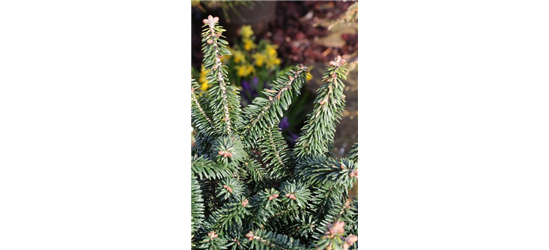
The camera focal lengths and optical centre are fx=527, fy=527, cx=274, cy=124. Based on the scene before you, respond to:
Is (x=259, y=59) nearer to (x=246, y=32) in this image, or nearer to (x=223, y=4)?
(x=246, y=32)

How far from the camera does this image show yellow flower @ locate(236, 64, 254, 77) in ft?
9.41

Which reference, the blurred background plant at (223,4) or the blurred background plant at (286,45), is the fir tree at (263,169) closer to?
the blurred background plant at (286,45)

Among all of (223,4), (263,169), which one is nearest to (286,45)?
(223,4)

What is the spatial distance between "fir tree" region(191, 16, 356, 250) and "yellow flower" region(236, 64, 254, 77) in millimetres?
1700

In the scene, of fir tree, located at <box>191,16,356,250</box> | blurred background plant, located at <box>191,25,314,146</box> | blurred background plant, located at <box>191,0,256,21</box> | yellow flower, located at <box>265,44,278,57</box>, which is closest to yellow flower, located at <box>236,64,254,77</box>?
blurred background plant, located at <box>191,25,314,146</box>

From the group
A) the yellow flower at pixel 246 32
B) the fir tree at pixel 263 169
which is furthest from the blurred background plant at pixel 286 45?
the fir tree at pixel 263 169

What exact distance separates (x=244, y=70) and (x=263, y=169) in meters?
1.79

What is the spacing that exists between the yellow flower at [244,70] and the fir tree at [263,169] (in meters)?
1.70

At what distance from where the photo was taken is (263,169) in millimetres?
1142
